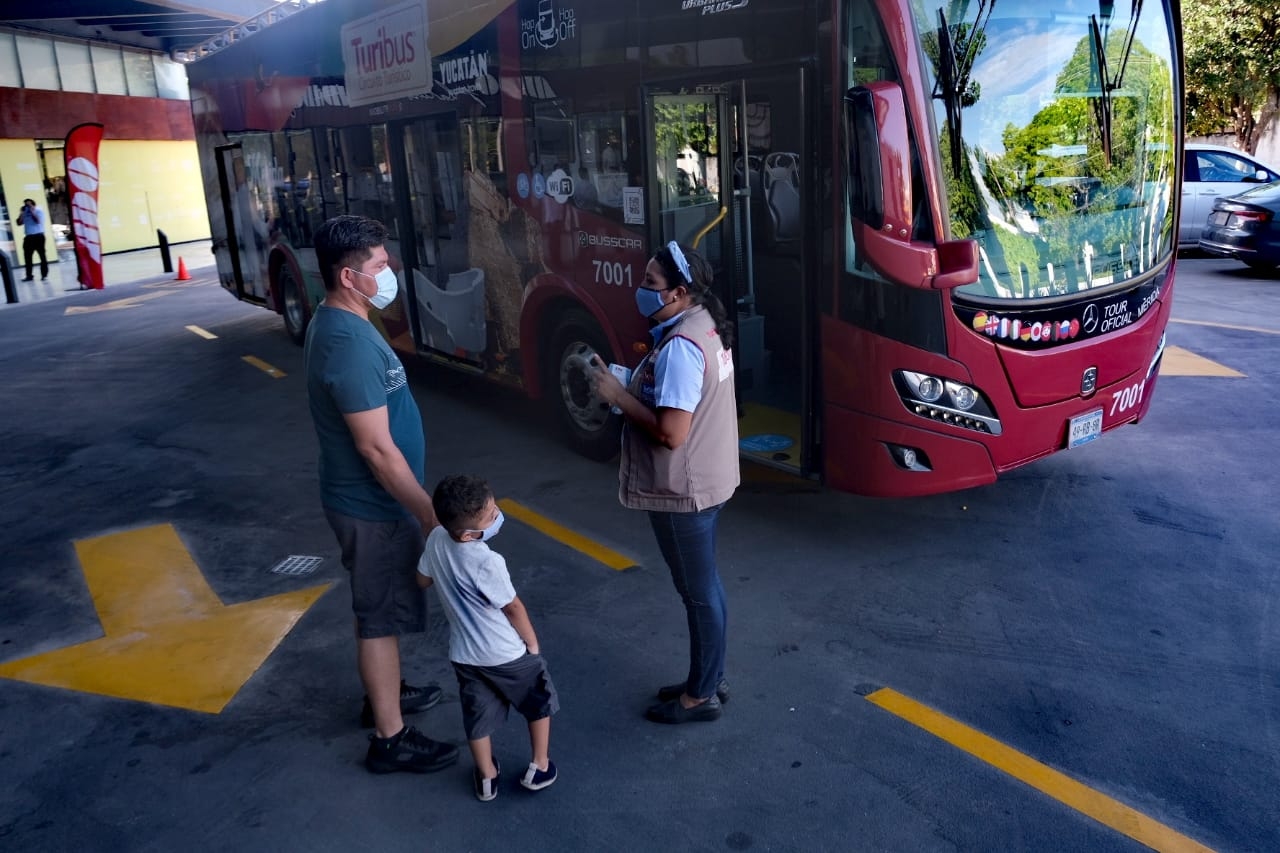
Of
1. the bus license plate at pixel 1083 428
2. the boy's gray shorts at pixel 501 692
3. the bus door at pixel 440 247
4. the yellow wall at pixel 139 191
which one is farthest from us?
the yellow wall at pixel 139 191

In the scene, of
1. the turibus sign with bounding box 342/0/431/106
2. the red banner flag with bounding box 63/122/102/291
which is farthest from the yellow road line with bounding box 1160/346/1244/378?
the red banner flag with bounding box 63/122/102/291

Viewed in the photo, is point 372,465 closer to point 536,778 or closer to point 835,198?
point 536,778

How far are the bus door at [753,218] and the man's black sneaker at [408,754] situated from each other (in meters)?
2.56

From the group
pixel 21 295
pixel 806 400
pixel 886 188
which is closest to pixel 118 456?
pixel 806 400

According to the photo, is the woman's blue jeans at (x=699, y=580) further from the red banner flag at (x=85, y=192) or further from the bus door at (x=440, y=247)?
the red banner flag at (x=85, y=192)

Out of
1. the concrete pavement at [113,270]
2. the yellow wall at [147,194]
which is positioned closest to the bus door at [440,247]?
the concrete pavement at [113,270]

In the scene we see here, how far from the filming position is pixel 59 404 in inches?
400

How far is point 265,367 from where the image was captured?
11461 millimetres

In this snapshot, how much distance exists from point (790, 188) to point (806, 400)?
259cm

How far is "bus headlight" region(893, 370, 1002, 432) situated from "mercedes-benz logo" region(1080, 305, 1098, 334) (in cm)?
76

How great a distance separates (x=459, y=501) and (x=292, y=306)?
982 cm

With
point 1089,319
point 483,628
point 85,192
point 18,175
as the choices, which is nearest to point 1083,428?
point 1089,319

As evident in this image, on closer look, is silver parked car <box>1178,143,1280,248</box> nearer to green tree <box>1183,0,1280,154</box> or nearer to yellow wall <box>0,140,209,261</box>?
green tree <box>1183,0,1280,154</box>

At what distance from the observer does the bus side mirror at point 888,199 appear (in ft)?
14.8
